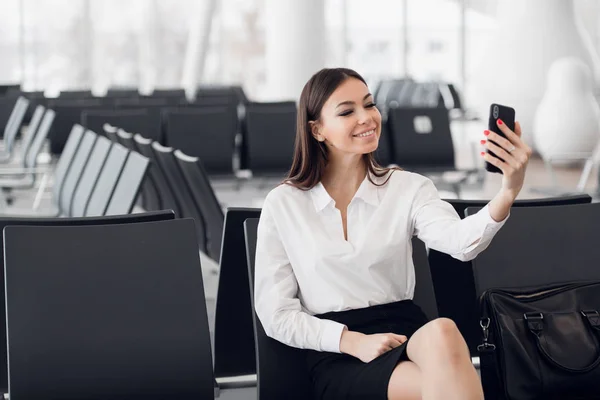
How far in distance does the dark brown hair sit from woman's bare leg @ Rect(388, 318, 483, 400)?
55 cm

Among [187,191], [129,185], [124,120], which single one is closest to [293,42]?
[124,120]

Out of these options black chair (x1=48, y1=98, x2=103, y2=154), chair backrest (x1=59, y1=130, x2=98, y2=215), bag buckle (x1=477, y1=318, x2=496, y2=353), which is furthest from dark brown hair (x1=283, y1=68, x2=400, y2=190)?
black chair (x1=48, y1=98, x2=103, y2=154)

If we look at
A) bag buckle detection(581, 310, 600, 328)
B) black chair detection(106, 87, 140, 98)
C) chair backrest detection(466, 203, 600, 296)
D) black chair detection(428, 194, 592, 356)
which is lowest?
black chair detection(106, 87, 140, 98)

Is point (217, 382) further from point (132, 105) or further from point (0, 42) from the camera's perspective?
point (0, 42)

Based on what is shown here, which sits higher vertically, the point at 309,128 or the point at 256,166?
the point at 309,128

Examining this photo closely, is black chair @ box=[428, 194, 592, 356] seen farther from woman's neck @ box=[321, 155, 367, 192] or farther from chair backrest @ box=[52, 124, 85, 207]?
chair backrest @ box=[52, 124, 85, 207]

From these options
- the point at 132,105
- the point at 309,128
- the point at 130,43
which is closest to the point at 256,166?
the point at 132,105

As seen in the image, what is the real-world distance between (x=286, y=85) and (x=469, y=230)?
38.0ft

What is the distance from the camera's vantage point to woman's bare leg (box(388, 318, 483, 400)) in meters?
2.20

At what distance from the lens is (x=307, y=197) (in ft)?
8.90

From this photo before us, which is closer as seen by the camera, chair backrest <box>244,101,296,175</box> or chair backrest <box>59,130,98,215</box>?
chair backrest <box>59,130,98,215</box>

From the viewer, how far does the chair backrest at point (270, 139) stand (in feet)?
25.9

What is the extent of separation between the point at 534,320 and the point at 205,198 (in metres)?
2.37

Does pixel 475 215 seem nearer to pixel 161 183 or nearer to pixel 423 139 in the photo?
pixel 161 183
